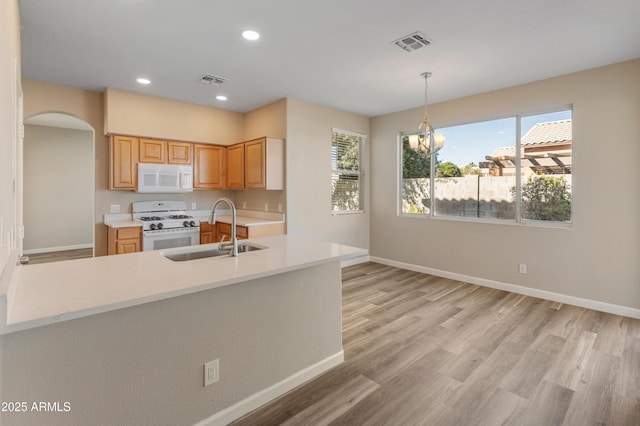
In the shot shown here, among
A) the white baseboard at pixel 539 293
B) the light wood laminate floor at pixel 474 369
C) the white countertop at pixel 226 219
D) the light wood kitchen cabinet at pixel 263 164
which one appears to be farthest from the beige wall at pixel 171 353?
the white baseboard at pixel 539 293

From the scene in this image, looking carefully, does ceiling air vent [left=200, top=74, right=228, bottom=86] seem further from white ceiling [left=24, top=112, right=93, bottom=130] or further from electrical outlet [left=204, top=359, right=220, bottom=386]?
white ceiling [left=24, top=112, right=93, bottom=130]

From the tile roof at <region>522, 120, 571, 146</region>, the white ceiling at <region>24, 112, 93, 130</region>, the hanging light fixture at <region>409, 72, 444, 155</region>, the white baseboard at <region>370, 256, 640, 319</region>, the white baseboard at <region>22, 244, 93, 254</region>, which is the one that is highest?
the white ceiling at <region>24, 112, 93, 130</region>

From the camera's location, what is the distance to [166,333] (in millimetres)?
1626

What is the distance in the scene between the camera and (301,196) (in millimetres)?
4969

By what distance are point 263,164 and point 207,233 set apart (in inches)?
61.2

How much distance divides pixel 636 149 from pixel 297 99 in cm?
411

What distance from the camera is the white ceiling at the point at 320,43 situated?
2465mm

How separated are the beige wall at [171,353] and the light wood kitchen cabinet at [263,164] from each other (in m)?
2.57

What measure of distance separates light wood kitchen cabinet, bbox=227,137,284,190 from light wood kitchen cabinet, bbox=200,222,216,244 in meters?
0.88

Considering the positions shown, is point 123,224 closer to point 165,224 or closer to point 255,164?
point 165,224

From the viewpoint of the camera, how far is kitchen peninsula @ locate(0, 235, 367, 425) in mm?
1288

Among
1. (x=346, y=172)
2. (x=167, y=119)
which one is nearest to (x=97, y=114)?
(x=167, y=119)

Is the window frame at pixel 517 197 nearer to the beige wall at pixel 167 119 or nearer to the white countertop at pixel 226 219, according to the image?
the white countertop at pixel 226 219

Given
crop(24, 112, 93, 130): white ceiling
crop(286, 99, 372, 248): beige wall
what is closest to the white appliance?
crop(286, 99, 372, 248): beige wall
